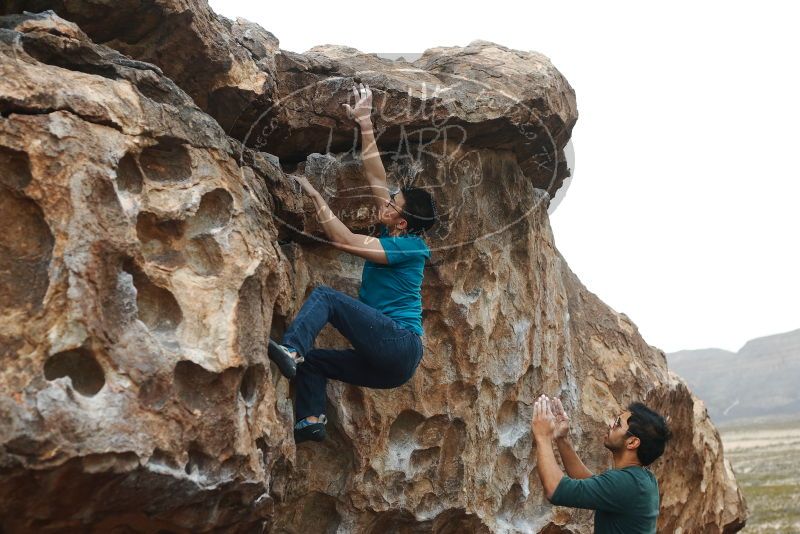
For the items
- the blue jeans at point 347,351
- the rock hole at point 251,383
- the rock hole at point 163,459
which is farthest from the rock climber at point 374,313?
the rock hole at point 163,459

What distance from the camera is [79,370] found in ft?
14.6

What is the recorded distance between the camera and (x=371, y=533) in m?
7.25

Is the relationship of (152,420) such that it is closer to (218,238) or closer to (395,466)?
(218,238)

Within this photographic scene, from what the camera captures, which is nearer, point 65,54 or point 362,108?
point 65,54

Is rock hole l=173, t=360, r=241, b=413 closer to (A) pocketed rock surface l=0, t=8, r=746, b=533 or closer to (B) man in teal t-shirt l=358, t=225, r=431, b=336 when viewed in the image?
(A) pocketed rock surface l=0, t=8, r=746, b=533

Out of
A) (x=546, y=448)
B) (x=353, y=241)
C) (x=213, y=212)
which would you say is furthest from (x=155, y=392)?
(x=546, y=448)

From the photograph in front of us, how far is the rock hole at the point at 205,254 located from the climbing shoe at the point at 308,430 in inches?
56.8

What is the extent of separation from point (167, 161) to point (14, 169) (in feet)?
3.29

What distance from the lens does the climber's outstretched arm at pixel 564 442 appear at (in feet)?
19.2

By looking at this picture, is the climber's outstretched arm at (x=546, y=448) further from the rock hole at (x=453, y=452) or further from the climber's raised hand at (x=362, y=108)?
the climber's raised hand at (x=362, y=108)

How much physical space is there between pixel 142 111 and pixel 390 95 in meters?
2.99

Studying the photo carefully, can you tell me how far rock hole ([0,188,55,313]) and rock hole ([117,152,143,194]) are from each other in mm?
561

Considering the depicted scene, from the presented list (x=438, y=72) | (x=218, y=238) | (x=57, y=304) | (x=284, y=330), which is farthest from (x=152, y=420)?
(x=438, y=72)

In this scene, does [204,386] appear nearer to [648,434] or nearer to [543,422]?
[543,422]
